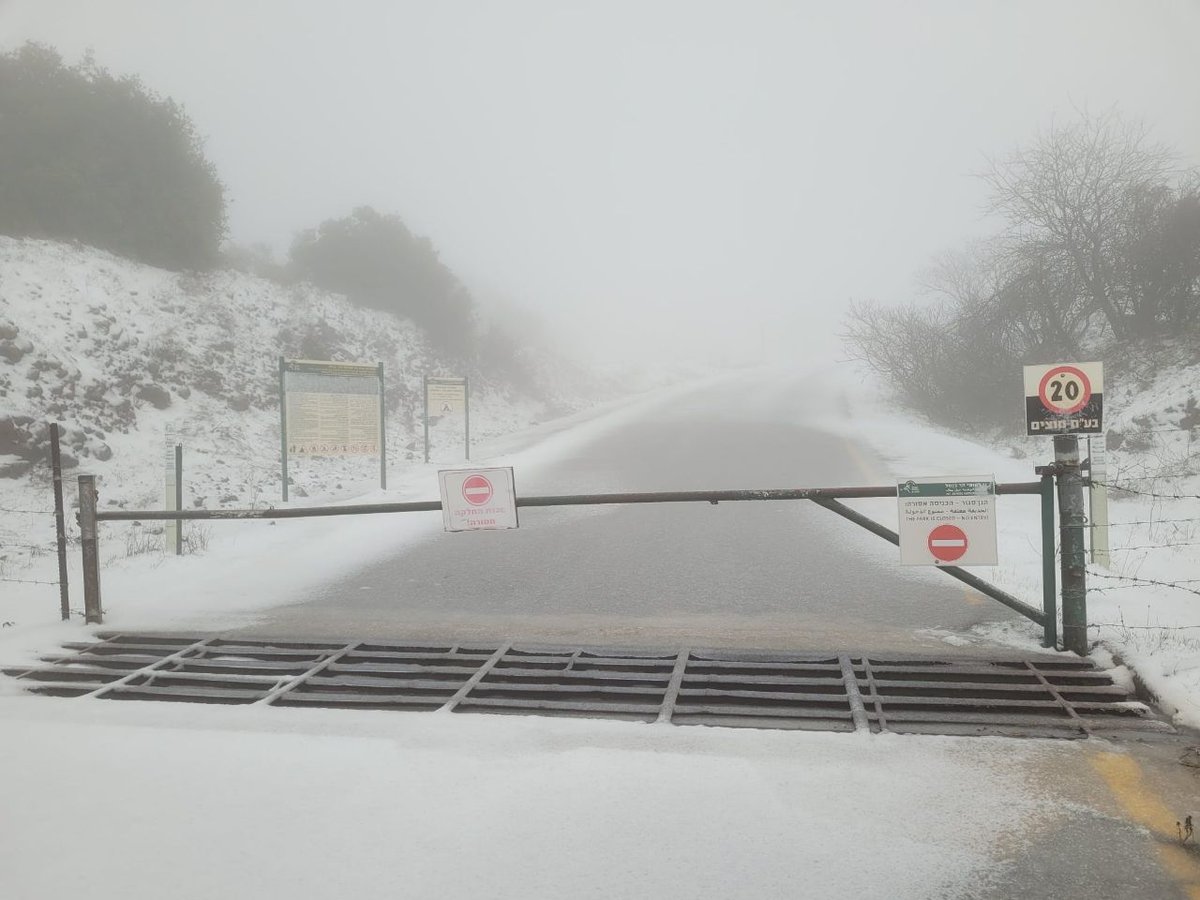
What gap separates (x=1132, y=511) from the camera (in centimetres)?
1155

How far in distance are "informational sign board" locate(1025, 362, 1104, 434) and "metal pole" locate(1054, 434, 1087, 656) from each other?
0.30 feet

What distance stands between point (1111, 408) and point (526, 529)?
49.8 feet

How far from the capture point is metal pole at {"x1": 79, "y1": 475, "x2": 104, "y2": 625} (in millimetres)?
5816

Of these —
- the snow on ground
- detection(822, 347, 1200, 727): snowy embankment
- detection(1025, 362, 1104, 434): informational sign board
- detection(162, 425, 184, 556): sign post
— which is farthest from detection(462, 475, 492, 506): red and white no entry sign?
detection(162, 425, 184, 556): sign post

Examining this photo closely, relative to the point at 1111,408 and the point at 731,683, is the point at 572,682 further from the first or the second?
the point at 1111,408

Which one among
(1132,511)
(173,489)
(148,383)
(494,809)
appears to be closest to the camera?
→ (494,809)

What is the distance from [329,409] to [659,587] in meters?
7.60

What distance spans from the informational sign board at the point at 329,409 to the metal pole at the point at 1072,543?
9.97 meters

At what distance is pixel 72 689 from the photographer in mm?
4594

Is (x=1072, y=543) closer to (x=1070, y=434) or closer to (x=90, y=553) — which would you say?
(x=1070, y=434)

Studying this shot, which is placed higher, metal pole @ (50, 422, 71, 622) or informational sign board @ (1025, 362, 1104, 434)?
informational sign board @ (1025, 362, 1104, 434)

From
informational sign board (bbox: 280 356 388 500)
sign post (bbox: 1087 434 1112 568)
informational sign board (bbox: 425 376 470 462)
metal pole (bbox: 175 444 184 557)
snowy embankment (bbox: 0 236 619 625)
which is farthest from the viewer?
informational sign board (bbox: 425 376 470 462)

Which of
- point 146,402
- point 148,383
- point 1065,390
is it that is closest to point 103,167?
point 148,383

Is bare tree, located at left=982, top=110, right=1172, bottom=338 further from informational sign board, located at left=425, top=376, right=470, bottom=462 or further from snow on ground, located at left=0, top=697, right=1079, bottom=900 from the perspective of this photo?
snow on ground, located at left=0, top=697, right=1079, bottom=900
